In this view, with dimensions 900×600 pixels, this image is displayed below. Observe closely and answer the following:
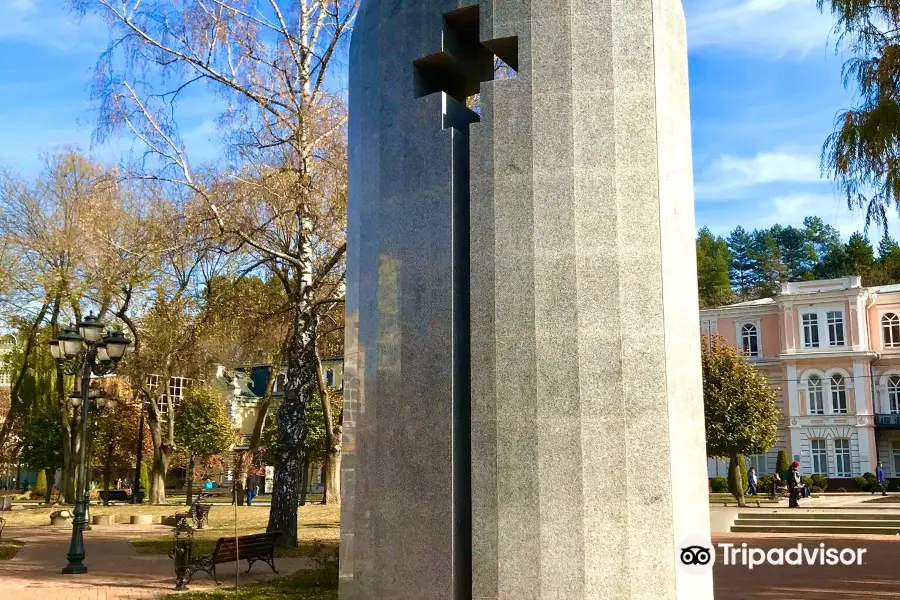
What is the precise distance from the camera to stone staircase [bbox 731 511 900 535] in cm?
2122

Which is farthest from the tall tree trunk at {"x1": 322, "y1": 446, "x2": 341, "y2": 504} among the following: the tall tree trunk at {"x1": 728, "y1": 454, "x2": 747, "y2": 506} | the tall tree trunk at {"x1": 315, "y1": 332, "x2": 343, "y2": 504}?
the tall tree trunk at {"x1": 728, "y1": 454, "x2": 747, "y2": 506}

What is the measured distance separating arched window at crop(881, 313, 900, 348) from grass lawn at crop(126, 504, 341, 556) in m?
Answer: 33.3

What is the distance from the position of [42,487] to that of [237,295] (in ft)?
117

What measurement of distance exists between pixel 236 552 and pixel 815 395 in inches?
1643

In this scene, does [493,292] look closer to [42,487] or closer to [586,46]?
[586,46]

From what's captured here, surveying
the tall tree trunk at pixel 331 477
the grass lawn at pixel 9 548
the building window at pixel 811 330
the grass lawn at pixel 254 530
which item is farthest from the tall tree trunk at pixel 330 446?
the building window at pixel 811 330

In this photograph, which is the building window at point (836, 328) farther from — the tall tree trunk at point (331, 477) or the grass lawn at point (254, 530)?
the grass lawn at point (254, 530)

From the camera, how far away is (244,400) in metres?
58.3

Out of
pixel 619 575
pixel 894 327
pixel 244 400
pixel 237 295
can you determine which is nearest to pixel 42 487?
pixel 244 400

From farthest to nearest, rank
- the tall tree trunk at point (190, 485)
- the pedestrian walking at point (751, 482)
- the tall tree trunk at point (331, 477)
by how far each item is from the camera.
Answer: the pedestrian walking at point (751, 482) → the tall tree trunk at point (190, 485) → the tall tree trunk at point (331, 477)

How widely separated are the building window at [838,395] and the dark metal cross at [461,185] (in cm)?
4510

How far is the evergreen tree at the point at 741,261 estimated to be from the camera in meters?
80.6

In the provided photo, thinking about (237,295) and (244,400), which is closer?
(237,295)

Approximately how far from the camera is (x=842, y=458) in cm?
4553
